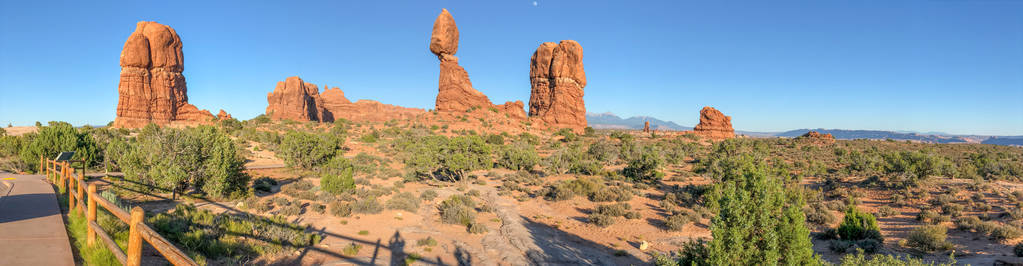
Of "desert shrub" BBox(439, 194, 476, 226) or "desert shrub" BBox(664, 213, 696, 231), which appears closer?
"desert shrub" BBox(664, 213, 696, 231)

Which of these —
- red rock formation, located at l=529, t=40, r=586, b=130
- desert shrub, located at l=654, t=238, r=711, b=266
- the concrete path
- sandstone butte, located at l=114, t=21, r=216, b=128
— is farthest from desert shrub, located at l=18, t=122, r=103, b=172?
red rock formation, located at l=529, t=40, r=586, b=130

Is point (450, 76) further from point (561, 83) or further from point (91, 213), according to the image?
point (91, 213)

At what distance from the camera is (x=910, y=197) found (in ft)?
54.3

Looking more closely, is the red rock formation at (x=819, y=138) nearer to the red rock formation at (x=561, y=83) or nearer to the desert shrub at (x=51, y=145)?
the red rock formation at (x=561, y=83)

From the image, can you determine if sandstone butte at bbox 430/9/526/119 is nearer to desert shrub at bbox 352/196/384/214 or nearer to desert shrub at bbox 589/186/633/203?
desert shrub at bbox 589/186/633/203

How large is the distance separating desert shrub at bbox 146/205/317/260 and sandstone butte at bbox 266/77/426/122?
47405 mm

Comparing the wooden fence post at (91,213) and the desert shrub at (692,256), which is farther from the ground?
the wooden fence post at (91,213)

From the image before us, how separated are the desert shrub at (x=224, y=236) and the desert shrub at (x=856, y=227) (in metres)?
15.8

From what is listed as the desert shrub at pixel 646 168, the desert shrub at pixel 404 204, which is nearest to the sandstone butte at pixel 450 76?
the desert shrub at pixel 646 168

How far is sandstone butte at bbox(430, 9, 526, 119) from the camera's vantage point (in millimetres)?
46781

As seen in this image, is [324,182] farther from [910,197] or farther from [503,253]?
[910,197]

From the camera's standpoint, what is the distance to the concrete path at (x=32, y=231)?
197 inches

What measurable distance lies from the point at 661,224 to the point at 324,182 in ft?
46.9

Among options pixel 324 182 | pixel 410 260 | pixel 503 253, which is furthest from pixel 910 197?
pixel 324 182
